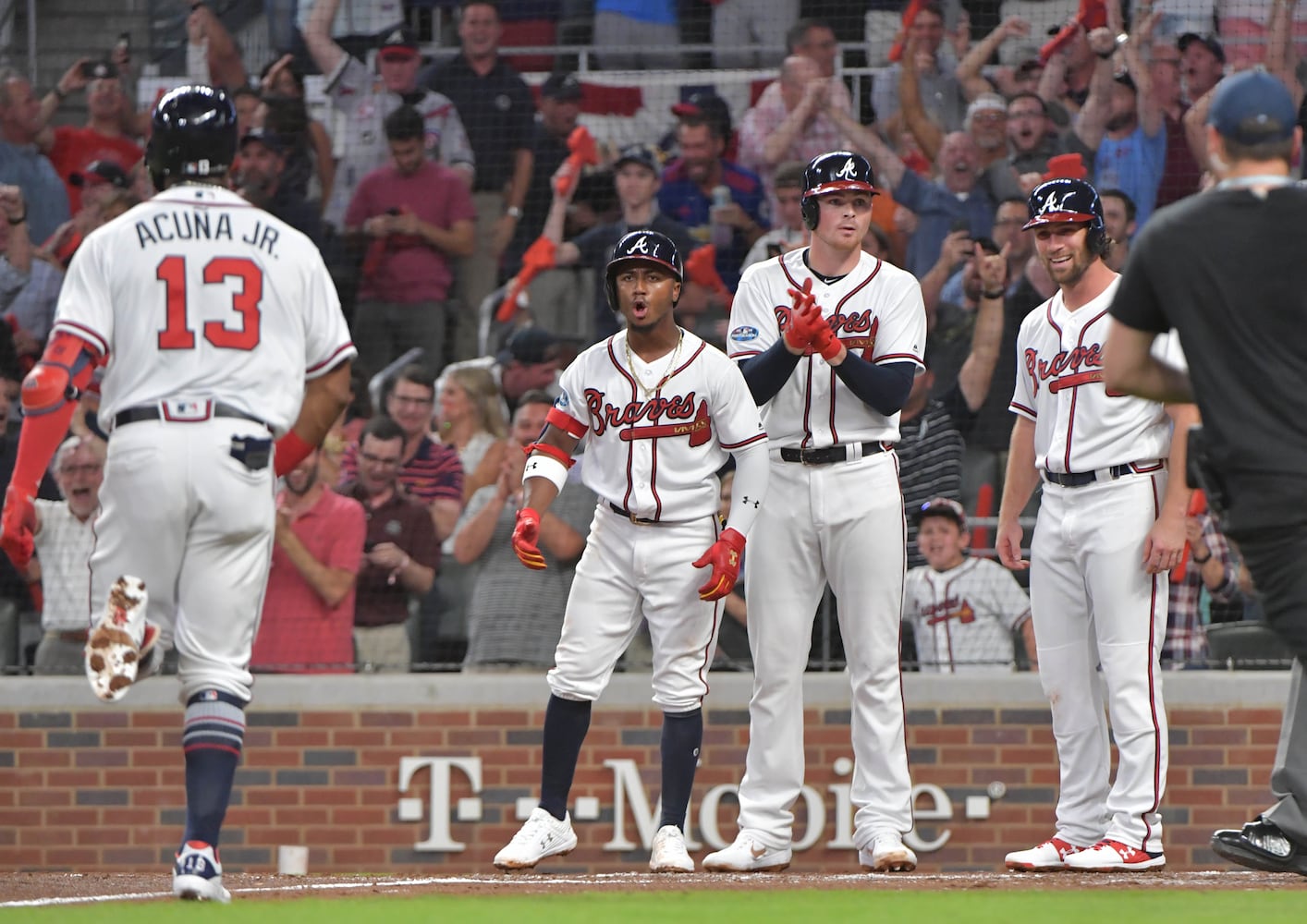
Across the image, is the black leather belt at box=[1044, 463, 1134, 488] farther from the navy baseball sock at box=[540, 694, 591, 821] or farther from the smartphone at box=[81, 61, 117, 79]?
the smartphone at box=[81, 61, 117, 79]

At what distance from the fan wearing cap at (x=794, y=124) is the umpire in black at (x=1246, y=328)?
483 cm

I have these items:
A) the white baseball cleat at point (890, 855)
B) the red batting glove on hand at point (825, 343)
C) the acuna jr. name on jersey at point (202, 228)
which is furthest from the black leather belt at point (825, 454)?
the acuna jr. name on jersey at point (202, 228)

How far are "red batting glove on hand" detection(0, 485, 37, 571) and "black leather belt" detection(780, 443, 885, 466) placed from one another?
7.66 ft

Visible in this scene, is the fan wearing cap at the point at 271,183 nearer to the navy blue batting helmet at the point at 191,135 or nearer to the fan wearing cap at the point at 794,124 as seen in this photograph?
the fan wearing cap at the point at 794,124

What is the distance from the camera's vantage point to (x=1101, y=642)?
17.9ft

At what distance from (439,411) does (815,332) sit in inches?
125

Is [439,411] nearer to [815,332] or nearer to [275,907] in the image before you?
[815,332]

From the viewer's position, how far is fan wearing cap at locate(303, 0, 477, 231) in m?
8.70

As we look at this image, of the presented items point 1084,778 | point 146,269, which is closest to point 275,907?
point 146,269

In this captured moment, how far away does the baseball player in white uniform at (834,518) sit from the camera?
214 inches

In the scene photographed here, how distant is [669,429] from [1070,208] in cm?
142

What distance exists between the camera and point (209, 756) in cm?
433

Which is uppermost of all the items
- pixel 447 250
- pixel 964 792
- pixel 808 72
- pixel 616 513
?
pixel 808 72

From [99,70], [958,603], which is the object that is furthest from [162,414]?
[99,70]
